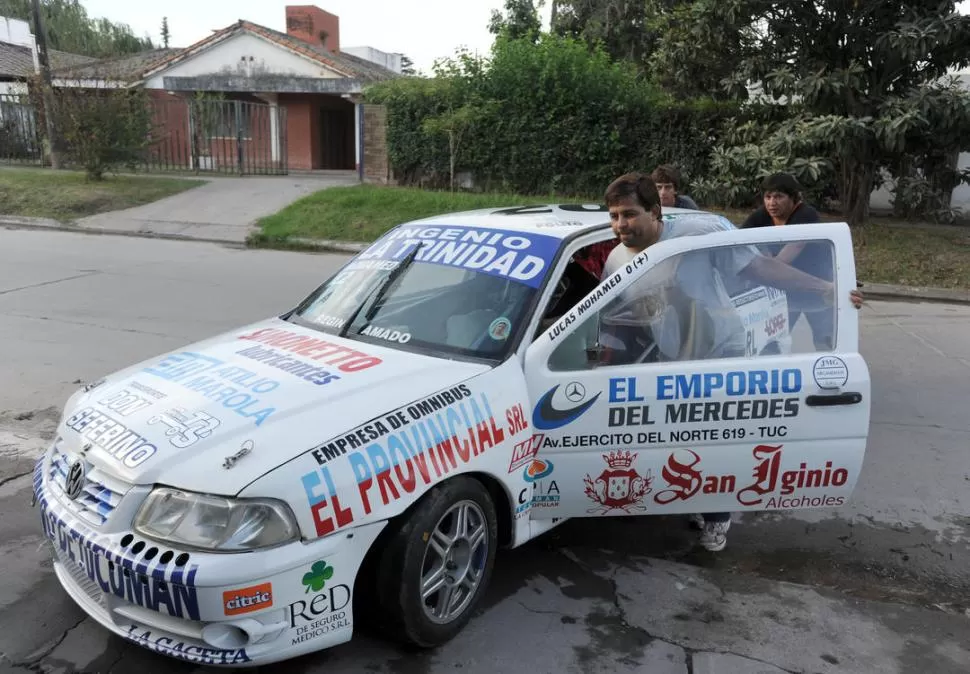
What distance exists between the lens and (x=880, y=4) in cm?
1198

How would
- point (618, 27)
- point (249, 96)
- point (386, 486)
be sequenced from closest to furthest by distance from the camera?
point (386, 486)
point (618, 27)
point (249, 96)

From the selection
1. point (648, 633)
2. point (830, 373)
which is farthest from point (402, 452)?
point (830, 373)

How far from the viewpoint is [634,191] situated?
136 inches

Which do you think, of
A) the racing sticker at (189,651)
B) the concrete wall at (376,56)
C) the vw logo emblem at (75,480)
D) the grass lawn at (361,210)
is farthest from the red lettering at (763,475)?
the concrete wall at (376,56)

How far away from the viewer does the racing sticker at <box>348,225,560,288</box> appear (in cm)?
339

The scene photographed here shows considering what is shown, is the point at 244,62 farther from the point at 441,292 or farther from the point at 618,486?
the point at 618,486

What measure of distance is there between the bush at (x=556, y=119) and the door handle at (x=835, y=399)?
13.4 m

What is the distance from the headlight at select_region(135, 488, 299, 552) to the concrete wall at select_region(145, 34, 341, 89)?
23348mm

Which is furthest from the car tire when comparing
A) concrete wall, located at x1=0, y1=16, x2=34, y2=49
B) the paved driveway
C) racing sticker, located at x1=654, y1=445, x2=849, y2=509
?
concrete wall, located at x1=0, y1=16, x2=34, y2=49

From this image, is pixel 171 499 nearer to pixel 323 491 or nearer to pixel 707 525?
pixel 323 491

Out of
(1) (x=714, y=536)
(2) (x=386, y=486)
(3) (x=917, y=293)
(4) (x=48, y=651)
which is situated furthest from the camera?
(3) (x=917, y=293)

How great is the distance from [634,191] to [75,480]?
259 cm

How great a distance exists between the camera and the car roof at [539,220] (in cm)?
363

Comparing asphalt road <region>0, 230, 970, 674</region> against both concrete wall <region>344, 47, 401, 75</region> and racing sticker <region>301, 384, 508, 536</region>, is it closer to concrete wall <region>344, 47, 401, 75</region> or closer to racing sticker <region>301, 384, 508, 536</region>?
racing sticker <region>301, 384, 508, 536</region>
